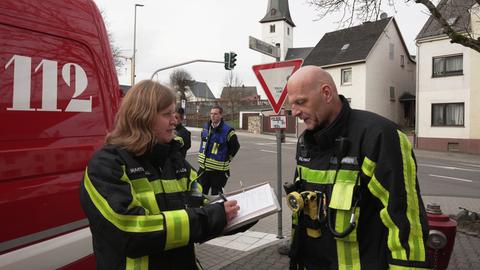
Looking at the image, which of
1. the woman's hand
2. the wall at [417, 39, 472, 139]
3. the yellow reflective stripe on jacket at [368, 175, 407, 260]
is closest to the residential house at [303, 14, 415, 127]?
the wall at [417, 39, 472, 139]

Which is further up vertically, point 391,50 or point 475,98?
point 391,50

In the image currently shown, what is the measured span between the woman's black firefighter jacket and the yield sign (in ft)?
11.1

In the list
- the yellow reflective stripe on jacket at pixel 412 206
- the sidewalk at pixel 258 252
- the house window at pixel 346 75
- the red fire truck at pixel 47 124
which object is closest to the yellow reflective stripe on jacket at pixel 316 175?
the yellow reflective stripe on jacket at pixel 412 206

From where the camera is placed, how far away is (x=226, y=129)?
6.72 m

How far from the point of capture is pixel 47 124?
2.25 m

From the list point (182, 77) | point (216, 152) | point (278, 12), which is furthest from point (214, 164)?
point (182, 77)

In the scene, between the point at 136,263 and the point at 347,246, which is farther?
the point at 347,246

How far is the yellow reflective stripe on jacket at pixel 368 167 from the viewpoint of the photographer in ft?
6.45

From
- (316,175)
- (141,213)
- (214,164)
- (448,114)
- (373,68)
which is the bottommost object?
(214,164)

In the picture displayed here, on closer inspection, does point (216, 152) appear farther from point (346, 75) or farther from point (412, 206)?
point (346, 75)

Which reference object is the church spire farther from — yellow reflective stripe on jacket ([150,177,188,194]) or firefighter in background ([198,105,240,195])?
yellow reflective stripe on jacket ([150,177,188,194])

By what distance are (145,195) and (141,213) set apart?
13 cm

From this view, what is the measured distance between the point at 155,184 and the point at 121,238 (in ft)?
1.04

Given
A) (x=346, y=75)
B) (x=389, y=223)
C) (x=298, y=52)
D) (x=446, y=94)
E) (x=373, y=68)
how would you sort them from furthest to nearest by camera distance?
(x=298, y=52) → (x=346, y=75) → (x=373, y=68) → (x=446, y=94) → (x=389, y=223)
